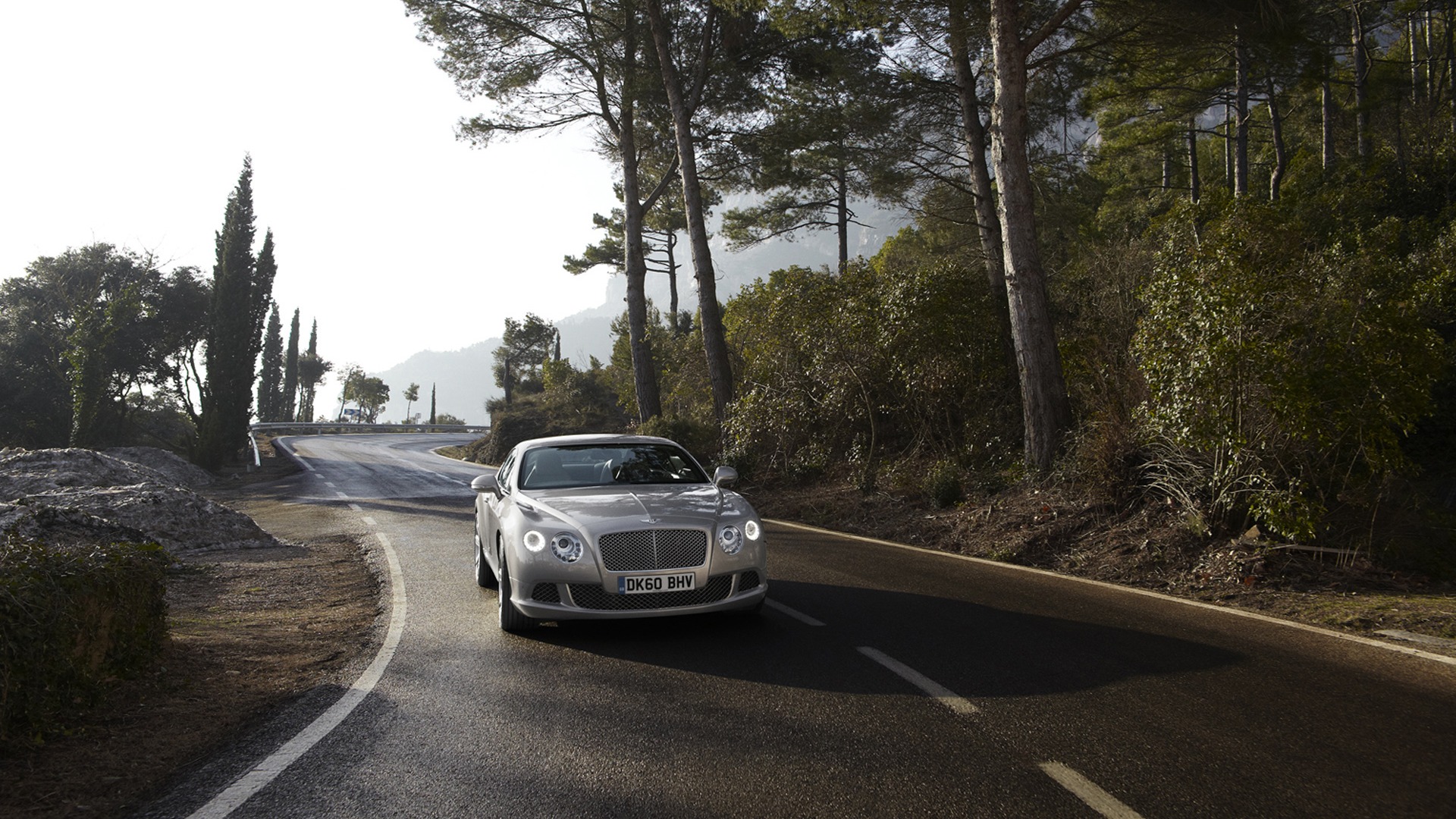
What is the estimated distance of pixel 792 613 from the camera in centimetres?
691

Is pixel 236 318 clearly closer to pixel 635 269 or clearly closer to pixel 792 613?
pixel 635 269

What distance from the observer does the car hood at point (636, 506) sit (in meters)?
6.07

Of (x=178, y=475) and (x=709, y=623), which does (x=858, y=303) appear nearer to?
(x=709, y=623)

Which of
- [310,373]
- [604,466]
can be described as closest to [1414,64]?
[604,466]

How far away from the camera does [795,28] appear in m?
15.4

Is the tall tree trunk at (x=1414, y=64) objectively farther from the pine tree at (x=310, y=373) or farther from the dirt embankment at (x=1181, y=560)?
the pine tree at (x=310, y=373)

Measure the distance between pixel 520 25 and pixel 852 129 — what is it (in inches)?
362

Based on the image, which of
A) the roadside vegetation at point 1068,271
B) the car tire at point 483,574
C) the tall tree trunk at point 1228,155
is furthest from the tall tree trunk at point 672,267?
the car tire at point 483,574

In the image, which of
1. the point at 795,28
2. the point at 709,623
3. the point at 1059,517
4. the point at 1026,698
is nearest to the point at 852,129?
the point at 795,28

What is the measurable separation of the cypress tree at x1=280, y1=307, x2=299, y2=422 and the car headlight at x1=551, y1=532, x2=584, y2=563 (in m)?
87.7

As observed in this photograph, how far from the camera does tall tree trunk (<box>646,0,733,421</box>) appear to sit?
20.0 metres

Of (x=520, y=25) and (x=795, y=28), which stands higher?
(x=520, y=25)

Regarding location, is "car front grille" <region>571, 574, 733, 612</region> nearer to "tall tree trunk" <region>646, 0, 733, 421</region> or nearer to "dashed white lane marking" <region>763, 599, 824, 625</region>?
"dashed white lane marking" <region>763, 599, 824, 625</region>

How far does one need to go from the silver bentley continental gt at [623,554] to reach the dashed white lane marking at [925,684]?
110 cm
